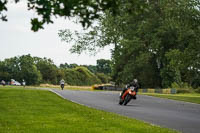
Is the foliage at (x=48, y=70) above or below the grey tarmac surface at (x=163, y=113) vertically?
above

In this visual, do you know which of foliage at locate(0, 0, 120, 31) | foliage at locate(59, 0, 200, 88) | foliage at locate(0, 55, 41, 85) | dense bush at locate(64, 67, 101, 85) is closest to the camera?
foliage at locate(0, 0, 120, 31)

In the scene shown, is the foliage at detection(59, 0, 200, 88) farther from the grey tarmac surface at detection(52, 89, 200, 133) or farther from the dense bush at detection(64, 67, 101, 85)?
the dense bush at detection(64, 67, 101, 85)

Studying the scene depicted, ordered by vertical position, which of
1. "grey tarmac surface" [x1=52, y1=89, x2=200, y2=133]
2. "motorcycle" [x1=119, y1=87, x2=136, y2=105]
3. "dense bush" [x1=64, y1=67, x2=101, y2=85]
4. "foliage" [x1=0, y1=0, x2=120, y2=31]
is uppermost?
"dense bush" [x1=64, y1=67, x2=101, y2=85]

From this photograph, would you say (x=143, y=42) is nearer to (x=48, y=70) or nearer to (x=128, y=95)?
(x=128, y=95)

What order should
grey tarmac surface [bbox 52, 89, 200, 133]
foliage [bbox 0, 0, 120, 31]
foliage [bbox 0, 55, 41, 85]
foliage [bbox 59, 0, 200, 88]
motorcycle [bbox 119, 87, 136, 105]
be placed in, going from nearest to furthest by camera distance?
foliage [bbox 0, 0, 120, 31] < grey tarmac surface [bbox 52, 89, 200, 133] < motorcycle [bbox 119, 87, 136, 105] < foliage [bbox 59, 0, 200, 88] < foliage [bbox 0, 55, 41, 85]

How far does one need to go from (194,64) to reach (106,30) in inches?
931

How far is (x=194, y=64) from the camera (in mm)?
38531

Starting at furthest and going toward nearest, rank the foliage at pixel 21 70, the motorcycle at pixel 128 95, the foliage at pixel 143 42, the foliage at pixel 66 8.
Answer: the foliage at pixel 21 70
the foliage at pixel 143 42
the motorcycle at pixel 128 95
the foliage at pixel 66 8

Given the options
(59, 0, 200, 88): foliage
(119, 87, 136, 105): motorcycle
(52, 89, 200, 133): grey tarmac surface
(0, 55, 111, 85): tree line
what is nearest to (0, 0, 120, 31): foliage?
(52, 89, 200, 133): grey tarmac surface

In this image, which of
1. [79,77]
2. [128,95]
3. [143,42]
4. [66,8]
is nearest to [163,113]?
[128,95]

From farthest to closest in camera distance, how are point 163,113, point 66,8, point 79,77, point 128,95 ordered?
1. point 79,77
2. point 128,95
3. point 163,113
4. point 66,8

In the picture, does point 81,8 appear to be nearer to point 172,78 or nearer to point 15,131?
point 15,131

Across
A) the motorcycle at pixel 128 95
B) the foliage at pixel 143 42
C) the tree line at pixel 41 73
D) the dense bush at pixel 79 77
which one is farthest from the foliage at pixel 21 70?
the motorcycle at pixel 128 95

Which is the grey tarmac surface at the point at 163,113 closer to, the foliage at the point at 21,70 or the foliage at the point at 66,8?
the foliage at the point at 66,8
